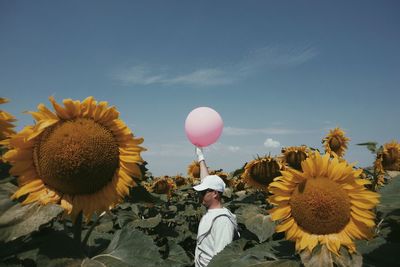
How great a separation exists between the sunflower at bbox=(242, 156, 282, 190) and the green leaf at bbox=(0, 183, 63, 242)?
12.3 feet

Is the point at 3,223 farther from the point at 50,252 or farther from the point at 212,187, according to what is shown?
the point at 212,187

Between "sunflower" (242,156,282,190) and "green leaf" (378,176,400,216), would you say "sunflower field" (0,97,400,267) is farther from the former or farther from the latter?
"sunflower" (242,156,282,190)

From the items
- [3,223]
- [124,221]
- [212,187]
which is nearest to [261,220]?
[212,187]

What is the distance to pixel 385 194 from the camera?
79.3 inches

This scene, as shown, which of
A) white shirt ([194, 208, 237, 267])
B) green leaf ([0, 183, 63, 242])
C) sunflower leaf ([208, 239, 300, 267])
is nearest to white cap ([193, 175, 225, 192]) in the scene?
white shirt ([194, 208, 237, 267])

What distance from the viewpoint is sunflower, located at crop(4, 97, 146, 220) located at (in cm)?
170

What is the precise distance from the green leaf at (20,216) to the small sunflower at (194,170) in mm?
8661

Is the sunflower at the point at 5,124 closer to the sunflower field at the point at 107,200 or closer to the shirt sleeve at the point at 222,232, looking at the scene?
the sunflower field at the point at 107,200

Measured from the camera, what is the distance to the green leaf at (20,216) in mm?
1416

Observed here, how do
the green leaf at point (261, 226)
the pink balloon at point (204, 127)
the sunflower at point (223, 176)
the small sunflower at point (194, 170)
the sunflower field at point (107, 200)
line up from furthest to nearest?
the small sunflower at point (194, 170)
the sunflower at point (223, 176)
the pink balloon at point (204, 127)
the green leaf at point (261, 226)
the sunflower field at point (107, 200)

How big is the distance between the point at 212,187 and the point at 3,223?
3.88m

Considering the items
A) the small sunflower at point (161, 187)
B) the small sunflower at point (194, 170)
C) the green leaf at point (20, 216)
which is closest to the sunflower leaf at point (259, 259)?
the green leaf at point (20, 216)

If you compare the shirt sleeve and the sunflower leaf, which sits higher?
the sunflower leaf

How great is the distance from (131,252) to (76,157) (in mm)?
562
